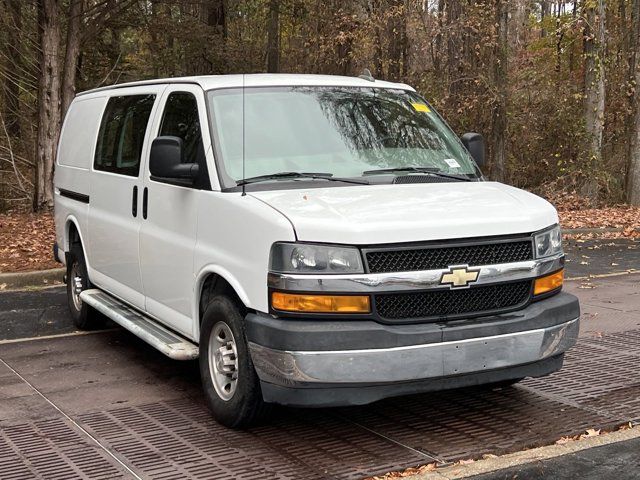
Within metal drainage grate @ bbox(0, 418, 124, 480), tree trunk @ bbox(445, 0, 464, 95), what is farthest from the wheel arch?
tree trunk @ bbox(445, 0, 464, 95)

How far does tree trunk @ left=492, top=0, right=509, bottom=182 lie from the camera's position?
20.7 metres

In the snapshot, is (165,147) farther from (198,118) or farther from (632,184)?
(632,184)

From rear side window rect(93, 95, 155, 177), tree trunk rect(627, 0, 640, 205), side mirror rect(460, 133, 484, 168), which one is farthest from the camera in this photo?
tree trunk rect(627, 0, 640, 205)

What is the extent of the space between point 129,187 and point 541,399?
3.41 metres

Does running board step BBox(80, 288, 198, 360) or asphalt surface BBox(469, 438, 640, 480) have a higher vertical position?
running board step BBox(80, 288, 198, 360)

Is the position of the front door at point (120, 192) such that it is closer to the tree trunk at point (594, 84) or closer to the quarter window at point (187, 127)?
the quarter window at point (187, 127)

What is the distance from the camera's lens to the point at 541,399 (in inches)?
230

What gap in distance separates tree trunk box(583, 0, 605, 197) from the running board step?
16.2m

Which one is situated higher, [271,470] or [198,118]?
[198,118]

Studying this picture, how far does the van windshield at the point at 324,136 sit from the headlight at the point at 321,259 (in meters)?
0.96

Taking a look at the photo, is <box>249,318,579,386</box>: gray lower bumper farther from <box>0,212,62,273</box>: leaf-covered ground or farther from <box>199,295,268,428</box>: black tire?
<box>0,212,62,273</box>: leaf-covered ground

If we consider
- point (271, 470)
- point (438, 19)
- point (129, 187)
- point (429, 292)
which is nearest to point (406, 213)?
point (429, 292)

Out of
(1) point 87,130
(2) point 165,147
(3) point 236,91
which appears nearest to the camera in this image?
(2) point 165,147

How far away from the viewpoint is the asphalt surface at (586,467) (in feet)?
14.7
